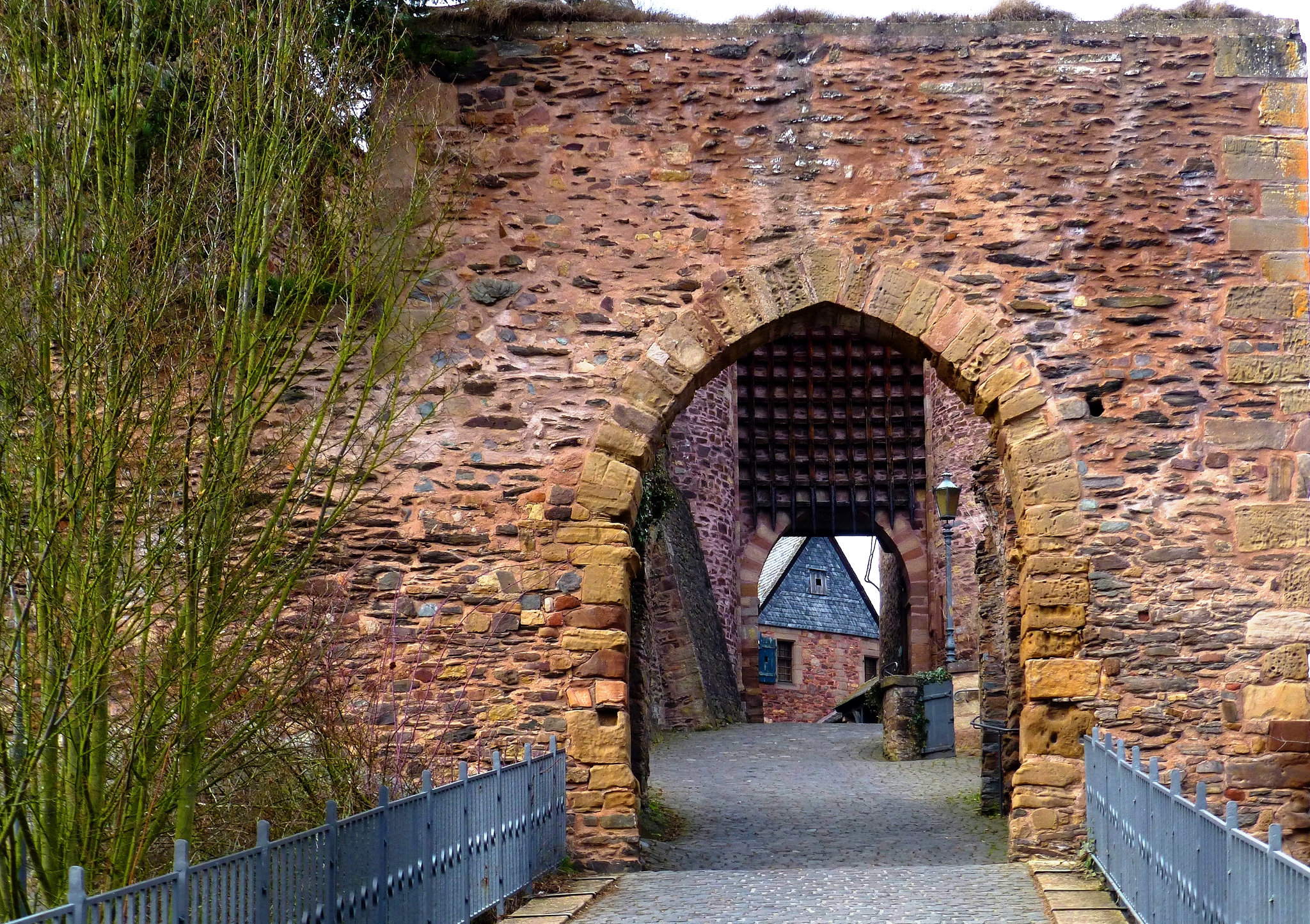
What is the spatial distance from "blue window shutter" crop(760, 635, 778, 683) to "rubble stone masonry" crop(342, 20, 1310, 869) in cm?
2632

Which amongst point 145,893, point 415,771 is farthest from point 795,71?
point 145,893

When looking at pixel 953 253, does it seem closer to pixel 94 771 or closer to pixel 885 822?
pixel 885 822

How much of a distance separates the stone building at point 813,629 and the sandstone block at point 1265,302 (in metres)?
26.1

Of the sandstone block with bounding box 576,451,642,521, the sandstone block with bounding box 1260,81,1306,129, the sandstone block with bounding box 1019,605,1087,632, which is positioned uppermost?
the sandstone block with bounding box 1260,81,1306,129

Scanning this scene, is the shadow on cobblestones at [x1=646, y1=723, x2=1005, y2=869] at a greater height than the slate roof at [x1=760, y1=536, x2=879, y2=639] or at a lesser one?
lesser

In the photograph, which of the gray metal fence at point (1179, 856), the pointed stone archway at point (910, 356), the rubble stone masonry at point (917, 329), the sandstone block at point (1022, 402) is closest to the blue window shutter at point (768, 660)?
the rubble stone masonry at point (917, 329)

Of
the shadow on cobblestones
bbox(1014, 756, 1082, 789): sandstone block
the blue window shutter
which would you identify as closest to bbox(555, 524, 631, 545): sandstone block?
the shadow on cobblestones

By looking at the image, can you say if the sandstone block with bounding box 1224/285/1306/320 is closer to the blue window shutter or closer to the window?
the blue window shutter

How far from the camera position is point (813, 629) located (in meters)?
36.6

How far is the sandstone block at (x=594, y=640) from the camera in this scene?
862cm

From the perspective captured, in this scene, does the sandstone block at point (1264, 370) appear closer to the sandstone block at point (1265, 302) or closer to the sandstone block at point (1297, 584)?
the sandstone block at point (1265, 302)

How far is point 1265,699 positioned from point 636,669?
157 inches

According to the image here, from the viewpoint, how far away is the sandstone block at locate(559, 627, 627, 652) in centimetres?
862

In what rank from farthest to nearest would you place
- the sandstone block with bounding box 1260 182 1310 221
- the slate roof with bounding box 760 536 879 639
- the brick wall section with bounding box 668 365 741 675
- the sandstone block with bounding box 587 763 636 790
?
the slate roof with bounding box 760 536 879 639 < the brick wall section with bounding box 668 365 741 675 < the sandstone block with bounding box 1260 182 1310 221 < the sandstone block with bounding box 587 763 636 790
